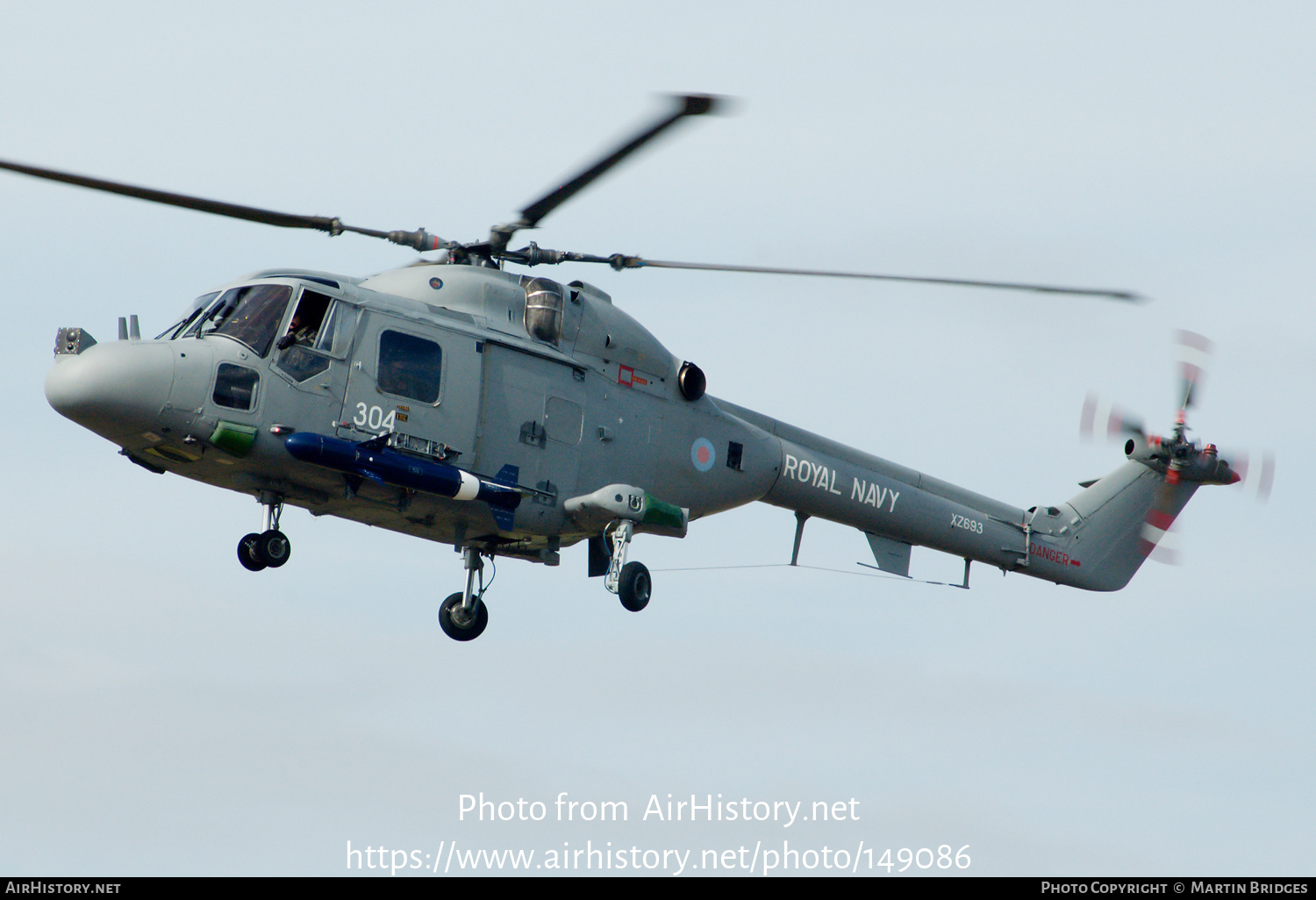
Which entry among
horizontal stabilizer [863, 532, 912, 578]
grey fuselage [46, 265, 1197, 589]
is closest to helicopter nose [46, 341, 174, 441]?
grey fuselage [46, 265, 1197, 589]

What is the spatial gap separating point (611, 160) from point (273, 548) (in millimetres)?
5985

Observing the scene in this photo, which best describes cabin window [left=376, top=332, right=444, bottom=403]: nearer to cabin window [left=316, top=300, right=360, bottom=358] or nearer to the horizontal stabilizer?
cabin window [left=316, top=300, right=360, bottom=358]

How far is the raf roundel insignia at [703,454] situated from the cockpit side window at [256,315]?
6296mm

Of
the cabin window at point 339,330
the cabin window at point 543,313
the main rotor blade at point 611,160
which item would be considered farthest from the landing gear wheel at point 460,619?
the main rotor blade at point 611,160

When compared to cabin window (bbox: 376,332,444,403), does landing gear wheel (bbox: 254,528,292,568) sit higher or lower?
lower

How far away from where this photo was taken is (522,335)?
21203mm

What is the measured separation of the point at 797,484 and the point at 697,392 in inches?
92.1

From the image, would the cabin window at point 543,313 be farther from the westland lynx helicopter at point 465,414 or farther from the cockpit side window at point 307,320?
the cockpit side window at point 307,320

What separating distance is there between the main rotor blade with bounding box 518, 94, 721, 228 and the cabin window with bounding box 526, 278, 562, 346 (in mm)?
991

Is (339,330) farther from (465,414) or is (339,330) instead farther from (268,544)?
(268,544)

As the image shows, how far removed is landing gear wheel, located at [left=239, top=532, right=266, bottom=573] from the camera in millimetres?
19141

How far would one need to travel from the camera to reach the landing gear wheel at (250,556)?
62.8 ft

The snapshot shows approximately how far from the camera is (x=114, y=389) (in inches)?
704

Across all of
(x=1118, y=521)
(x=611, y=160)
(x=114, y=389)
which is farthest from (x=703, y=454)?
(x=1118, y=521)
